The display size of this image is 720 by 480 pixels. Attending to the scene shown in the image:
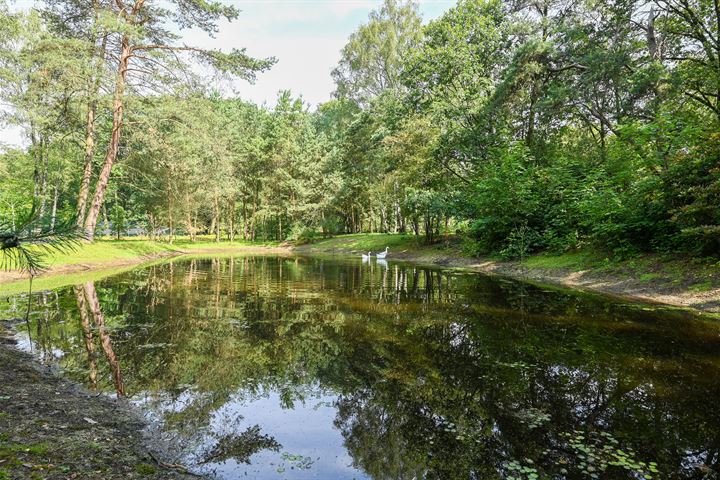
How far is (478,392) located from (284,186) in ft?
150

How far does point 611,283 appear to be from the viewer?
1470cm

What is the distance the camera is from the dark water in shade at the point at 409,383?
4.20m

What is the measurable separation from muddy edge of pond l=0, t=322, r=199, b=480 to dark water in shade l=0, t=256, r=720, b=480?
37 centimetres

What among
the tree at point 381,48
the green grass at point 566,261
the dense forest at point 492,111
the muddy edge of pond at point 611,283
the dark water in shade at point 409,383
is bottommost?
the dark water in shade at point 409,383

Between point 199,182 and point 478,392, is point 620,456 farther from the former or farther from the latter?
point 199,182

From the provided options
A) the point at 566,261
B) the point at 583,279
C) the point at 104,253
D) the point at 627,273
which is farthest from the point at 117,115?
the point at 627,273

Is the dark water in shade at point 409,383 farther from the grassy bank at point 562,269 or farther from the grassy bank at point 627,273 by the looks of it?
the grassy bank at point 562,269

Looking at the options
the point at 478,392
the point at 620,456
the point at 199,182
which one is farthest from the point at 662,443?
the point at 199,182

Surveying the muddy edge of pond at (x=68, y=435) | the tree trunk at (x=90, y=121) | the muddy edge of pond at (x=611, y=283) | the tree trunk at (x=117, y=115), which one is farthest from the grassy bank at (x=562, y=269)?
the tree trunk at (x=90, y=121)

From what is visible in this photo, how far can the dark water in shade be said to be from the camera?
4.20 metres

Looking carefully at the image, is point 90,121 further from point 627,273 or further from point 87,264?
point 627,273

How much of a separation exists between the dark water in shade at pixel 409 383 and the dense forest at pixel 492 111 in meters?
5.19

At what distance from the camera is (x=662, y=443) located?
4387mm

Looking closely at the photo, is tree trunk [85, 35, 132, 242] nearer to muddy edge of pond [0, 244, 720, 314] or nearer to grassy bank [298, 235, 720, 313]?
muddy edge of pond [0, 244, 720, 314]
